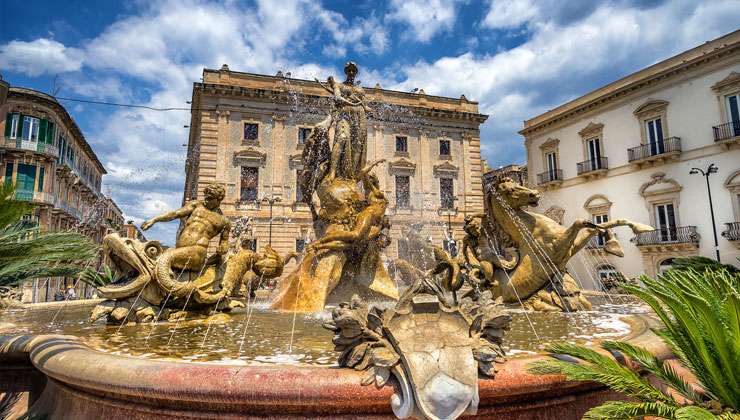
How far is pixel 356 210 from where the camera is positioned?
7.56 metres

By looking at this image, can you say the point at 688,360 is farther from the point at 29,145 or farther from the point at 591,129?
the point at 29,145

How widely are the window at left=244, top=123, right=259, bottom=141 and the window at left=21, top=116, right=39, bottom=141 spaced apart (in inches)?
518

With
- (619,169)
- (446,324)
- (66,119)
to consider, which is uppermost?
(66,119)

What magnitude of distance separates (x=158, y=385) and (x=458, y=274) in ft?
13.7

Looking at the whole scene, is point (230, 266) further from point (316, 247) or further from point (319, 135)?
point (319, 135)

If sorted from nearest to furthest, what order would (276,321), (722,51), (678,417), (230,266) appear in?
(678,417) → (276,321) → (230,266) → (722,51)

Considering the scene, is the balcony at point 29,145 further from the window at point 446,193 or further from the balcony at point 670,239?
the balcony at point 670,239

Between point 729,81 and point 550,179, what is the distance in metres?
10.7

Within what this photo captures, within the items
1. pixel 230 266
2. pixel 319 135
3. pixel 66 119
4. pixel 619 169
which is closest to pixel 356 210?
pixel 319 135

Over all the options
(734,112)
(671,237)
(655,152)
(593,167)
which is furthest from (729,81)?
(671,237)

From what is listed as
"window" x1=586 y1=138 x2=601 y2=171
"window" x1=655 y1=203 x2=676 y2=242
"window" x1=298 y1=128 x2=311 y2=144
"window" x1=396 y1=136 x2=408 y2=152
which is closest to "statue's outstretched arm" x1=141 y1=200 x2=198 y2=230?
"window" x1=298 y1=128 x2=311 y2=144

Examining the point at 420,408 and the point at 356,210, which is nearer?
the point at 420,408

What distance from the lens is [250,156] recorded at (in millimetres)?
26844

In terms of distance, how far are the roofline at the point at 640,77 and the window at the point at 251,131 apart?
19281 millimetres
